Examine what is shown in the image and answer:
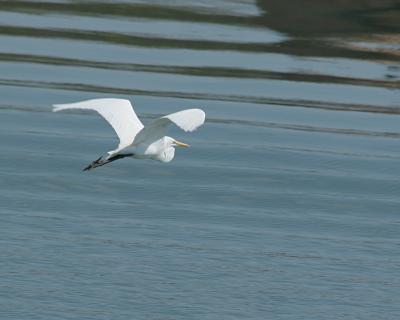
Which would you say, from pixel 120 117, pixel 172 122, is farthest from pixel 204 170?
pixel 172 122

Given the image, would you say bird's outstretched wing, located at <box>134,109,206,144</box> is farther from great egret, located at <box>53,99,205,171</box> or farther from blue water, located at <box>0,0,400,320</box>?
blue water, located at <box>0,0,400,320</box>

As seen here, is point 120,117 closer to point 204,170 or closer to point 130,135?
point 130,135

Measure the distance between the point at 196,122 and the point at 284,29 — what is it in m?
14.2

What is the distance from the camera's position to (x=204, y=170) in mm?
17094

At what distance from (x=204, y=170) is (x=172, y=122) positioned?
5.24 meters

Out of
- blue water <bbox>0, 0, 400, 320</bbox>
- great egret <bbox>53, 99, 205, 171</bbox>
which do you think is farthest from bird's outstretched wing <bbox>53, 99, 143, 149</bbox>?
blue water <bbox>0, 0, 400, 320</bbox>

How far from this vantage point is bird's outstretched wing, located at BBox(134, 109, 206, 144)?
11352 mm

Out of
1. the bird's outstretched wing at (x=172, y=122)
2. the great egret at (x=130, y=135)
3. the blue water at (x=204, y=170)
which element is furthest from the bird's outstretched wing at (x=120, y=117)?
the blue water at (x=204, y=170)

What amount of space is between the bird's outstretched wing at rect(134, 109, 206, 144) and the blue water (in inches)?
56.3

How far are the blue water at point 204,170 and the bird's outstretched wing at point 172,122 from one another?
143 centimetres

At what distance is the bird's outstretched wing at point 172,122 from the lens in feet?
37.2

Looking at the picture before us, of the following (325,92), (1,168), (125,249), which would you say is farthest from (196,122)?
(325,92)

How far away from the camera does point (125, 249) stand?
1400 cm

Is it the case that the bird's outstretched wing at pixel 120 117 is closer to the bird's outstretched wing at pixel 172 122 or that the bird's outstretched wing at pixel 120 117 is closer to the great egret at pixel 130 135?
the great egret at pixel 130 135
